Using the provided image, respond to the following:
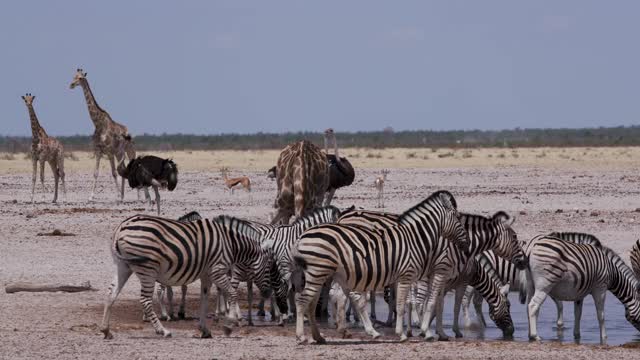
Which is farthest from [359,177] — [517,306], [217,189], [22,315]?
[22,315]

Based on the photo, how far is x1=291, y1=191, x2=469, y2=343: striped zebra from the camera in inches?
441

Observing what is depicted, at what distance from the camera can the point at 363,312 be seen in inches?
474

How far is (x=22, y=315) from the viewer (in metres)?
13.2

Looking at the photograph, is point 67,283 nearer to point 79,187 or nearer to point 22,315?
point 22,315

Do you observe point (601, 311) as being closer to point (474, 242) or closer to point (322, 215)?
point (474, 242)

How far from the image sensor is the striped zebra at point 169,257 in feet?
37.3

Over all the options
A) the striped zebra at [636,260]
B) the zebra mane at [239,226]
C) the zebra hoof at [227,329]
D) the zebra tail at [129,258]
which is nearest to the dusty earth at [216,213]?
the zebra hoof at [227,329]

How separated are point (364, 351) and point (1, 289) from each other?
18.6 ft

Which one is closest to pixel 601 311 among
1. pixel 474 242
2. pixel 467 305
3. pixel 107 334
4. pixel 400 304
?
pixel 474 242

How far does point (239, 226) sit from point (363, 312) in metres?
1.57

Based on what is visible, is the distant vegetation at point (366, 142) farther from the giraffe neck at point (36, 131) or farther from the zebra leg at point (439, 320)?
the zebra leg at point (439, 320)

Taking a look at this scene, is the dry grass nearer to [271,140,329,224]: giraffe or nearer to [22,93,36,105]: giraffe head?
[22,93,36,105]: giraffe head

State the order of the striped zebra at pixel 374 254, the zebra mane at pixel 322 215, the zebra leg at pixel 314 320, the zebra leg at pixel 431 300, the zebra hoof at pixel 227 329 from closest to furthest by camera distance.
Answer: the striped zebra at pixel 374 254 < the zebra leg at pixel 314 320 < the zebra leg at pixel 431 300 < the zebra hoof at pixel 227 329 < the zebra mane at pixel 322 215

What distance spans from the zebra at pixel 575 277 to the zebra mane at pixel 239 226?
8.63 ft
